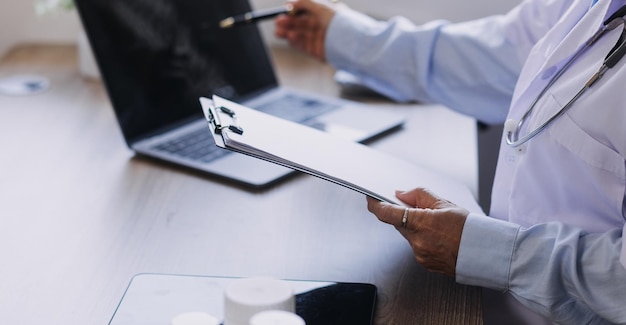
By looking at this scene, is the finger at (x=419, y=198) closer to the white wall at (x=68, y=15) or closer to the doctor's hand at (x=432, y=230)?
the doctor's hand at (x=432, y=230)

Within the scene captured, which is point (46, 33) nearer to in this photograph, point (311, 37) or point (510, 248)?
point (311, 37)

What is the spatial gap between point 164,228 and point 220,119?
0.21 metres

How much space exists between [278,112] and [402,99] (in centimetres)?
23

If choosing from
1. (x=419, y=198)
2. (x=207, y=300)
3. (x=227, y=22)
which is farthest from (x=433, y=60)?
(x=207, y=300)

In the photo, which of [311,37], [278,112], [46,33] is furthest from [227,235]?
[46,33]

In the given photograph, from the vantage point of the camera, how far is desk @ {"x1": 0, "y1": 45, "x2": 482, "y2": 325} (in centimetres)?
95

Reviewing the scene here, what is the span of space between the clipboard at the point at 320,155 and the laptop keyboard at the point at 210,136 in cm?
25

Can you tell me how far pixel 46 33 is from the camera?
2008 millimetres

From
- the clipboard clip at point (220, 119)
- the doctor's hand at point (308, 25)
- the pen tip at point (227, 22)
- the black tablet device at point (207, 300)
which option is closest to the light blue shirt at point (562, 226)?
the black tablet device at point (207, 300)

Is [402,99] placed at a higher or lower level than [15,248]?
lower

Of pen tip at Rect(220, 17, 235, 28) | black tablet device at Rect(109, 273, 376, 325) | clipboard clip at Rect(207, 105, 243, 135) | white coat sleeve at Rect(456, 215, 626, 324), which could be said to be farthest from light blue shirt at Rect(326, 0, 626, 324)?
pen tip at Rect(220, 17, 235, 28)

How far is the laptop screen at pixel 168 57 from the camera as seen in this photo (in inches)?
53.0

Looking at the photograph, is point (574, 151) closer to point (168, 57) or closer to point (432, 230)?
point (432, 230)

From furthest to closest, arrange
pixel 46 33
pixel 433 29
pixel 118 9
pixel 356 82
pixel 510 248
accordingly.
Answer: pixel 46 33 → pixel 356 82 → pixel 433 29 → pixel 118 9 → pixel 510 248
